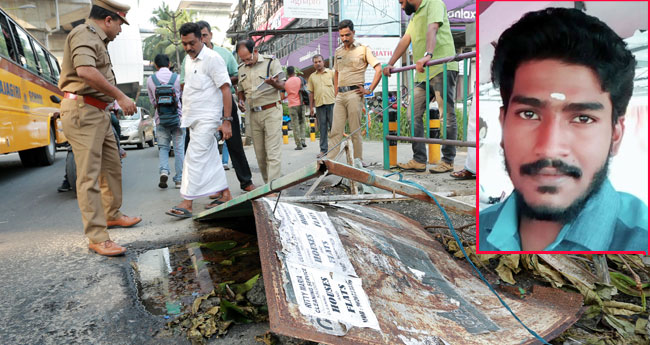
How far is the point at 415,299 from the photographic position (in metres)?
1.65

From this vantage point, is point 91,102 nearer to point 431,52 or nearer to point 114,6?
point 114,6

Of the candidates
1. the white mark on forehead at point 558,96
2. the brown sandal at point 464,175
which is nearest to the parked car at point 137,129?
the brown sandal at point 464,175

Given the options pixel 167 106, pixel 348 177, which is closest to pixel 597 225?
pixel 348 177

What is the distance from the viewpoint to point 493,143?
4.90ft

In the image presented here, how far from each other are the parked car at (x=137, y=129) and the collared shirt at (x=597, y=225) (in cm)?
1127

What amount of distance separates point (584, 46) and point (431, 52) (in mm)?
3037

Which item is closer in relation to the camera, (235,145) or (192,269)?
(192,269)

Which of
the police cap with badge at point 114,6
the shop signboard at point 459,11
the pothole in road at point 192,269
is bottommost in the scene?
the pothole in road at point 192,269

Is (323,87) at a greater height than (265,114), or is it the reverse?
(323,87)

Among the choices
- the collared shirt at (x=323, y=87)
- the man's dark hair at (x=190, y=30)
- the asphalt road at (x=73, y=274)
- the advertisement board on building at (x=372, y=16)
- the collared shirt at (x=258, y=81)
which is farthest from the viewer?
the advertisement board on building at (x=372, y=16)

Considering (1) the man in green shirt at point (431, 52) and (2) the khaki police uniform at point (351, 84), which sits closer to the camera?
(1) the man in green shirt at point (431, 52)

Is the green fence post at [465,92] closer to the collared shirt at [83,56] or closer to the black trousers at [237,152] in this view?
the black trousers at [237,152]

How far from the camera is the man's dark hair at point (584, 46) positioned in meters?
1.37

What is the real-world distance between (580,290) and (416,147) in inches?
127
